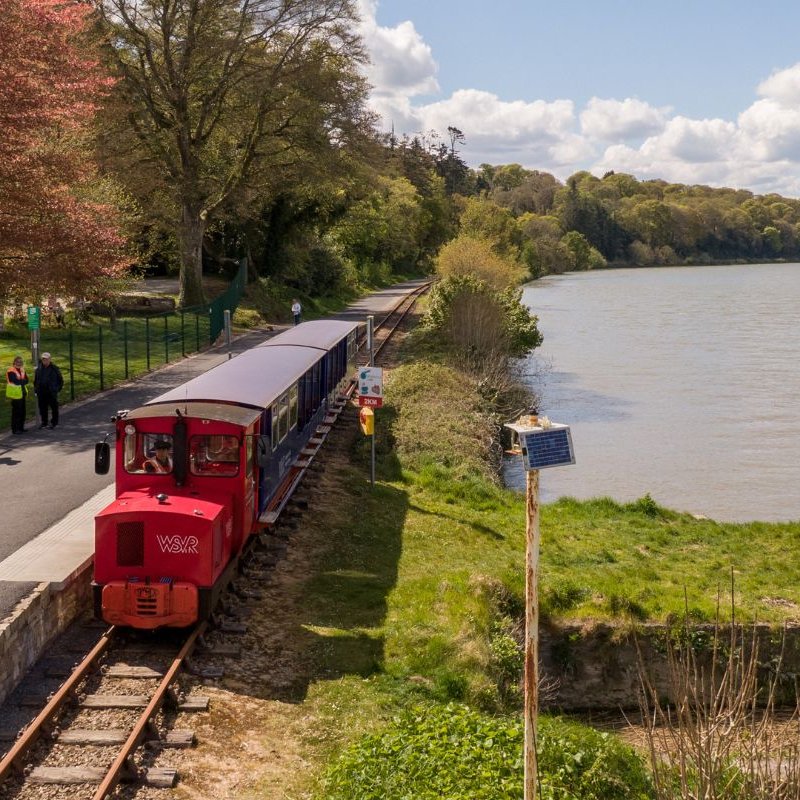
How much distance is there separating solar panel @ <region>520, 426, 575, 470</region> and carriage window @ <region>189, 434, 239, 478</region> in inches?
260

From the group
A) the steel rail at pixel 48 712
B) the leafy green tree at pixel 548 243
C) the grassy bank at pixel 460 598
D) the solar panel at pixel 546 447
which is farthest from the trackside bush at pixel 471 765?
the leafy green tree at pixel 548 243

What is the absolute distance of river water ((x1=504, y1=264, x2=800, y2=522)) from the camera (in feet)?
93.5

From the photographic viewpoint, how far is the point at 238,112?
4381 cm

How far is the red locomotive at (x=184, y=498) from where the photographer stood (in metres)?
12.0

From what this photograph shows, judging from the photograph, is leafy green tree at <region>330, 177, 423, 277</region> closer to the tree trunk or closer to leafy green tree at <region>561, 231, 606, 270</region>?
the tree trunk

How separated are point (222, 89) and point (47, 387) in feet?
74.9

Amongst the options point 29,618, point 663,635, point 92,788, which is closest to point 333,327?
point 663,635

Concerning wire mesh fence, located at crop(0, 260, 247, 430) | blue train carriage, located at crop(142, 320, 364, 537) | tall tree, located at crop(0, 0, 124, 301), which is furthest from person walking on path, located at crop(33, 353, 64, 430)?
blue train carriage, located at crop(142, 320, 364, 537)

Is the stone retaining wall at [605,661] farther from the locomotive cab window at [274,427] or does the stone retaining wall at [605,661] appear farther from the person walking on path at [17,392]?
the person walking on path at [17,392]

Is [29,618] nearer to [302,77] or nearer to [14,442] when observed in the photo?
[14,442]

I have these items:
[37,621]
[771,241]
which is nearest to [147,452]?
[37,621]

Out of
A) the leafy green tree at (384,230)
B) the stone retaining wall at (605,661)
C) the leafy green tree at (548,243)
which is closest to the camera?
the stone retaining wall at (605,661)

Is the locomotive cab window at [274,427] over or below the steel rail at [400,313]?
over

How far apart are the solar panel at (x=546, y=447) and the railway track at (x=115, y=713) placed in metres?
4.81
